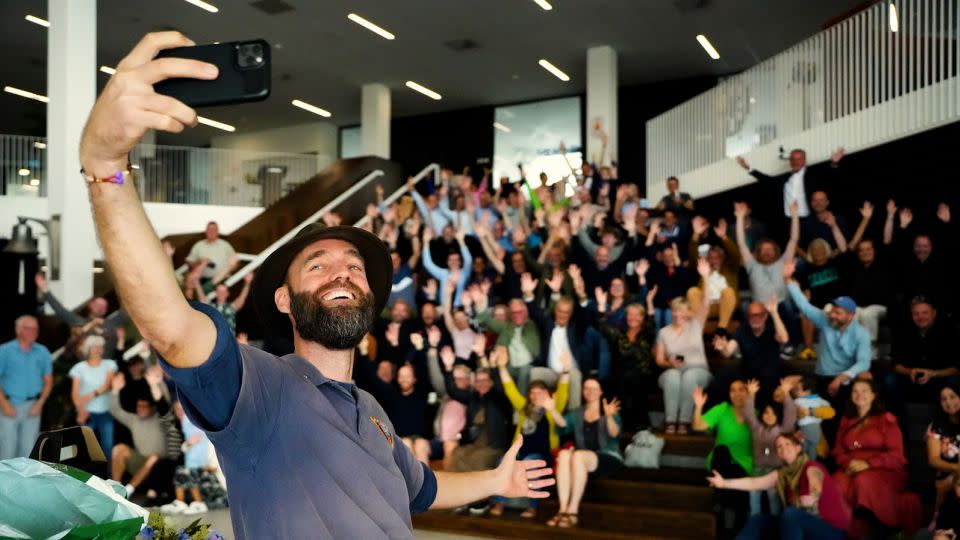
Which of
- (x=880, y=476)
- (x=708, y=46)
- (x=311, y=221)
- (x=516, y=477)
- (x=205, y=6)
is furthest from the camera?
(x=708, y=46)

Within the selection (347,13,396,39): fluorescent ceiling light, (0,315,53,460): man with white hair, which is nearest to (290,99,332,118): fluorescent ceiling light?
(347,13,396,39): fluorescent ceiling light

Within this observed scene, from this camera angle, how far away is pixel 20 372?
8.09 meters

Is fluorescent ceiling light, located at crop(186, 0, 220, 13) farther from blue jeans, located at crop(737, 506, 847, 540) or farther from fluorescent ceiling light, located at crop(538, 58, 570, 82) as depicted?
blue jeans, located at crop(737, 506, 847, 540)

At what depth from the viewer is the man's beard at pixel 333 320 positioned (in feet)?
5.89

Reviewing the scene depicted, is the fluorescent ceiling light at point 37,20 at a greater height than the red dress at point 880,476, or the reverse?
the fluorescent ceiling light at point 37,20

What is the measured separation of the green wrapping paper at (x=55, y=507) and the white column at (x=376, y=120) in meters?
17.6

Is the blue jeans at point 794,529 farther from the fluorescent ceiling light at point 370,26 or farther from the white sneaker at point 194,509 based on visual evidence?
the fluorescent ceiling light at point 370,26

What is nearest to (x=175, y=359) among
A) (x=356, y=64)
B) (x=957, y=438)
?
(x=957, y=438)

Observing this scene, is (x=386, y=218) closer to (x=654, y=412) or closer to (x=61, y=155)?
(x=61, y=155)

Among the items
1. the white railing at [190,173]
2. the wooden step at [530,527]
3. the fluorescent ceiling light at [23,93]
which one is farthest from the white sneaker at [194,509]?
the fluorescent ceiling light at [23,93]

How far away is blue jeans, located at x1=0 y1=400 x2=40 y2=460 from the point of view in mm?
7930

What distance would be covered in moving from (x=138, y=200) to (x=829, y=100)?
11.0m

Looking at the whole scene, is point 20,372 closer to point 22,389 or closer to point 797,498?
point 22,389

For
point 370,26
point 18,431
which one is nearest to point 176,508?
point 18,431
